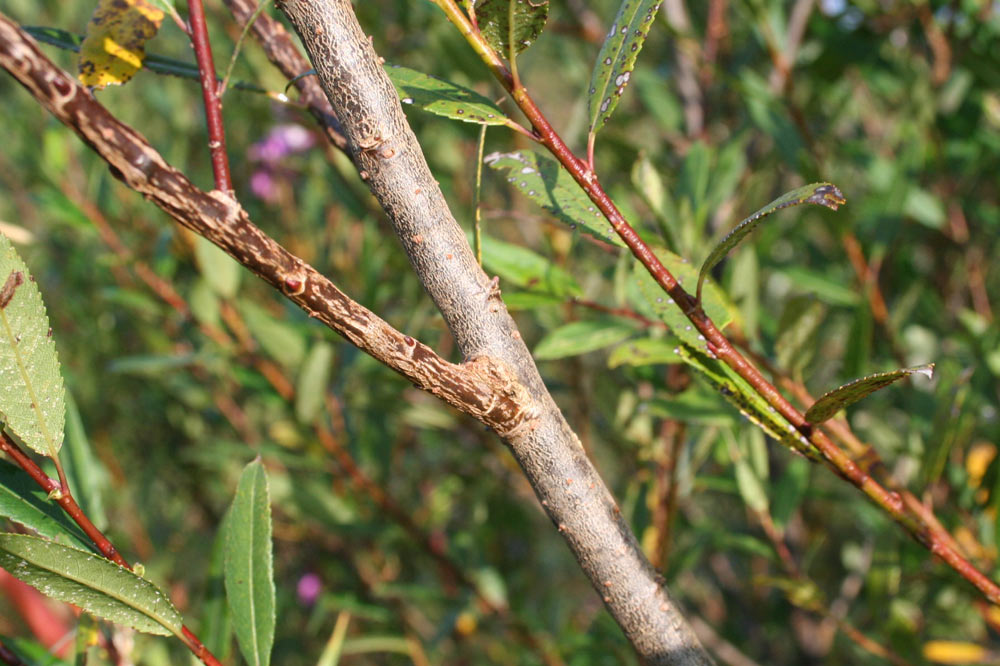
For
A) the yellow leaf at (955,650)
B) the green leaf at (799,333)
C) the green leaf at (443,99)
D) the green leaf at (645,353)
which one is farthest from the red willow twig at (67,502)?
the yellow leaf at (955,650)

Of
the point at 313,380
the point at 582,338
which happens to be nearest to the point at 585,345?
the point at 582,338

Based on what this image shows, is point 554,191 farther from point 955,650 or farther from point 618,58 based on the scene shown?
point 955,650

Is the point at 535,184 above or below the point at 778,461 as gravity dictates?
above

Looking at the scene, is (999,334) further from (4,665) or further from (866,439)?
(4,665)

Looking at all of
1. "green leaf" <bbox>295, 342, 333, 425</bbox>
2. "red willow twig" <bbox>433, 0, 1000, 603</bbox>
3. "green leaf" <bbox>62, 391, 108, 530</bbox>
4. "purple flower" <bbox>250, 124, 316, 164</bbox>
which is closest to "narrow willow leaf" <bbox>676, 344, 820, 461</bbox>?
"red willow twig" <bbox>433, 0, 1000, 603</bbox>

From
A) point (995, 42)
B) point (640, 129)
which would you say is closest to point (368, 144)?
point (995, 42)

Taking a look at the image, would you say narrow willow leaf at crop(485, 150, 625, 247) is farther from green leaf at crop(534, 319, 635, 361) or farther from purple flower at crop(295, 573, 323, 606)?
purple flower at crop(295, 573, 323, 606)
